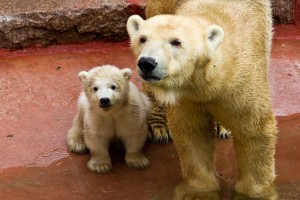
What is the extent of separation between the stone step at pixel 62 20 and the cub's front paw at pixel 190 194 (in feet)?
7.59

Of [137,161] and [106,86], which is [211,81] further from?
[137,161]

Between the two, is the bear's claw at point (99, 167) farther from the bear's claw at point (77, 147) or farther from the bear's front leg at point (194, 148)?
the bear's front leg at point (194, 148)

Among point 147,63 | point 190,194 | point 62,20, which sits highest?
point 147,63

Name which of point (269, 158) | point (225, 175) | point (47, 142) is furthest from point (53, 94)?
point (269, 158)

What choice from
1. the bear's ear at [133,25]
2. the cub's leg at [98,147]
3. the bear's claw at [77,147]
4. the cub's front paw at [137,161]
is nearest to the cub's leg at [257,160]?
the cub's front paw at [137,161]

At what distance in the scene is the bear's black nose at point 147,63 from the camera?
13.2 feet

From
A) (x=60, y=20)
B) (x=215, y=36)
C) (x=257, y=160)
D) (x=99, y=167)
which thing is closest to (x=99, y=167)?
(x=99, y=167)

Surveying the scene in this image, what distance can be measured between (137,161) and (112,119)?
353 mm

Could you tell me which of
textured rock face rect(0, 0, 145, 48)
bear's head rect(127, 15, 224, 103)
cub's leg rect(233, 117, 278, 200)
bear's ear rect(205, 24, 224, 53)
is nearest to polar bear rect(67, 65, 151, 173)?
cub's leg rect(233, 117, 278, 200)

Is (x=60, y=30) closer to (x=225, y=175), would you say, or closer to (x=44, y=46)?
(x=44, y=46)

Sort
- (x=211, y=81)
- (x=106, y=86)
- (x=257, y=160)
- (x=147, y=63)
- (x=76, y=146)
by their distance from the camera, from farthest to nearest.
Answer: (x=76, y=146)
(x=106, y=86)
(x=257, y=160)
(x=211, y=81)
(x=147, y=63)

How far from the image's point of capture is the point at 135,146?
5.54 m

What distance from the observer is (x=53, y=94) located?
20.8 feet

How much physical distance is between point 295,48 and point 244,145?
2343mm
